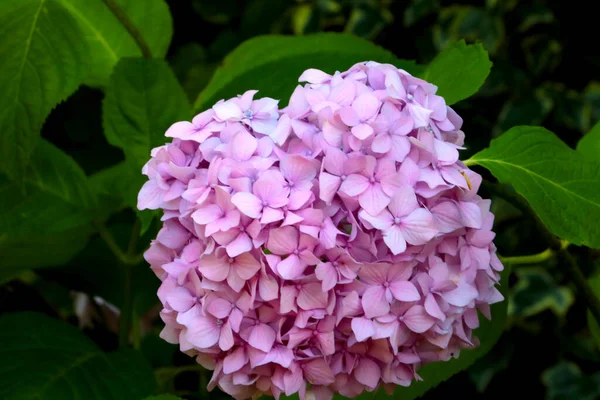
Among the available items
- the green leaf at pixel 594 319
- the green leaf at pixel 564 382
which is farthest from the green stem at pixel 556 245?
the green leaf at pixel 564 382

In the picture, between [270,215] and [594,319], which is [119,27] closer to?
[270,215]

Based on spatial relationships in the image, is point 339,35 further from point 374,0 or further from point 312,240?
point 374,0

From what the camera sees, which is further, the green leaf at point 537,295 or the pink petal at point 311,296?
the green leaf at point 537,295

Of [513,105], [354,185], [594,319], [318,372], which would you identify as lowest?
[513,105]

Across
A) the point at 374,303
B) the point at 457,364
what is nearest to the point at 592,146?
the point at 457,364

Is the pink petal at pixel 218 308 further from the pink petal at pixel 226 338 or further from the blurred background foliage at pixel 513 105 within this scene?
the blurred background foliage at pixel 513 105

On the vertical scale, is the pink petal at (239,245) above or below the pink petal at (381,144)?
below

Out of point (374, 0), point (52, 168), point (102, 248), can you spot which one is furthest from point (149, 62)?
point (374, 0)
